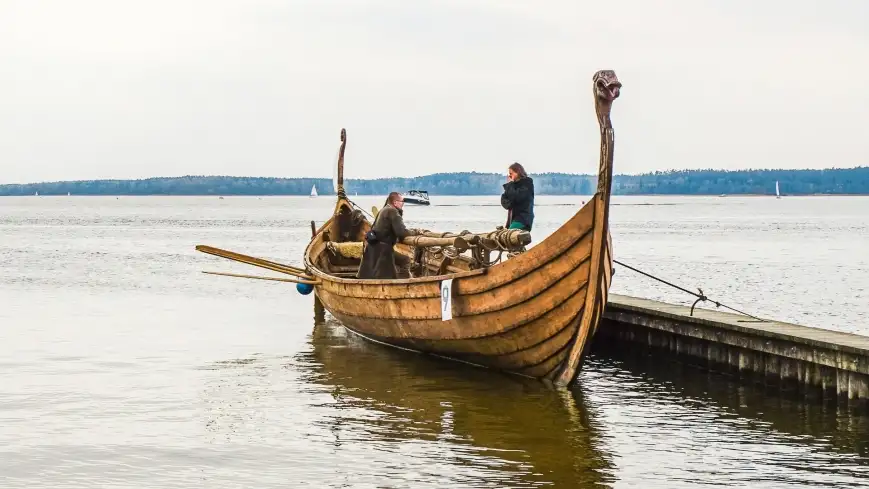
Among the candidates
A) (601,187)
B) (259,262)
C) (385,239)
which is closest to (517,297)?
(601,187)

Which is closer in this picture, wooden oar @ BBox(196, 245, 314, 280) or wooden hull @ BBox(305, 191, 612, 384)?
wooden hull @ BBox(305, 191, 612, 384)

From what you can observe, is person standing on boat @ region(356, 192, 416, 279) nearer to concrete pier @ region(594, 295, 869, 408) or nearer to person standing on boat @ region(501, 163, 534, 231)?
person standing on boat @ region(501, 163, 534, 231)

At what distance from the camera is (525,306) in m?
13.4

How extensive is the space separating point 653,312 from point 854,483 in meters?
6.73

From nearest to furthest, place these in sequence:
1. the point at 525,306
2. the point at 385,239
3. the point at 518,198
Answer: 1. the point at 525,306
2. the point at 518,198
3. the point at 385,239

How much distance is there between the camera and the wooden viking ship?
41.6 ft

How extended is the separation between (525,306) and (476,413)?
1.45 m

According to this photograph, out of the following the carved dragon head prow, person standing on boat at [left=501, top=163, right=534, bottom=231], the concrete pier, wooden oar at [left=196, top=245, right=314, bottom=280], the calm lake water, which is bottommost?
the calm lake water

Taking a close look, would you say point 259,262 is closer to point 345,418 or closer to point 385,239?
point 385,239

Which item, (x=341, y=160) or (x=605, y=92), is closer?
(x=605, y=92)

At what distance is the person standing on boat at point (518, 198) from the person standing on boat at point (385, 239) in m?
2.11

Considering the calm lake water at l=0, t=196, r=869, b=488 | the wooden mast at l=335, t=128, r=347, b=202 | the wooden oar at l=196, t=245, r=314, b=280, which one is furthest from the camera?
the wooden mast at l=335, t=128, r=347, b=202

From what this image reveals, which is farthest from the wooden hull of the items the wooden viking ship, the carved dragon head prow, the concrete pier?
the concrete pier

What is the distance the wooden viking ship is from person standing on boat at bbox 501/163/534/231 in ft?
1.64
